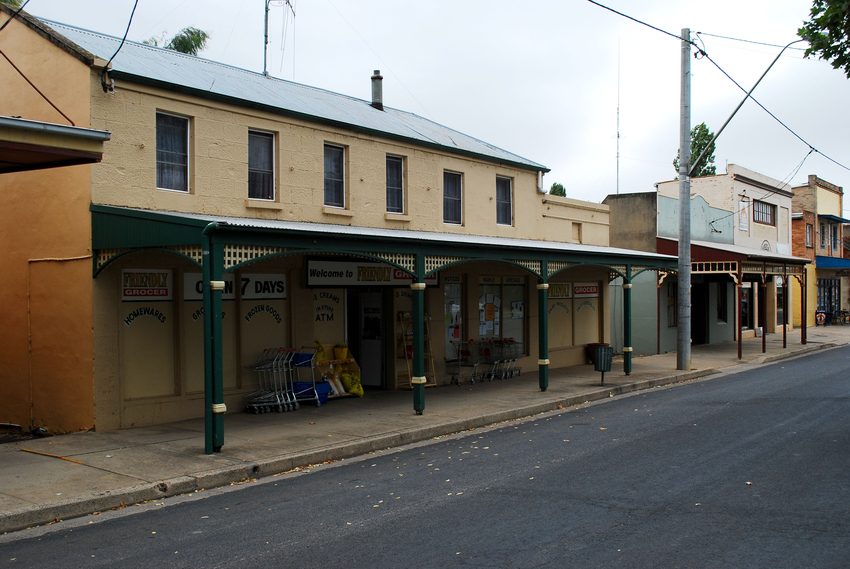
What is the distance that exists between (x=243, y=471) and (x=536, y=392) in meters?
8.12

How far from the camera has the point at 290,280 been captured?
44.8 ft

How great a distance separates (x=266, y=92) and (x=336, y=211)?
2828mm

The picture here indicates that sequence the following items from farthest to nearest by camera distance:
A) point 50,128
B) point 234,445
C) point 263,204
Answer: point 263,204 → point 234,445 → point 50,128

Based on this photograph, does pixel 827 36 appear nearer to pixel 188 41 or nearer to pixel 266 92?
pixel 266 92

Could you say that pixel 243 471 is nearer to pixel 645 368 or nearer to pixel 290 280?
pixel 290 280

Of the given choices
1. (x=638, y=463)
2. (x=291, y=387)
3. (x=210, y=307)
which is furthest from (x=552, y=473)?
(x=291, y=387)

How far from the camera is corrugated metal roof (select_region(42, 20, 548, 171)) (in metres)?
12.2

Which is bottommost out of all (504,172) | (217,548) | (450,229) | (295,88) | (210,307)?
(217,548)

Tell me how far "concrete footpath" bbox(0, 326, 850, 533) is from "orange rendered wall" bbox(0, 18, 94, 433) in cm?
105

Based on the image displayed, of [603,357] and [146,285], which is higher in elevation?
[146,285]

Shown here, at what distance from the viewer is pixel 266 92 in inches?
573

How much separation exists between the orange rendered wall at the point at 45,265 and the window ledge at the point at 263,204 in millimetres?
2813

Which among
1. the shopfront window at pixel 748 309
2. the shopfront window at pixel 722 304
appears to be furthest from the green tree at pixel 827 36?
the shopfront window at pixel 748 309

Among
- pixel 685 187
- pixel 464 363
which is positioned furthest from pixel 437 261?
pixel 685 187
